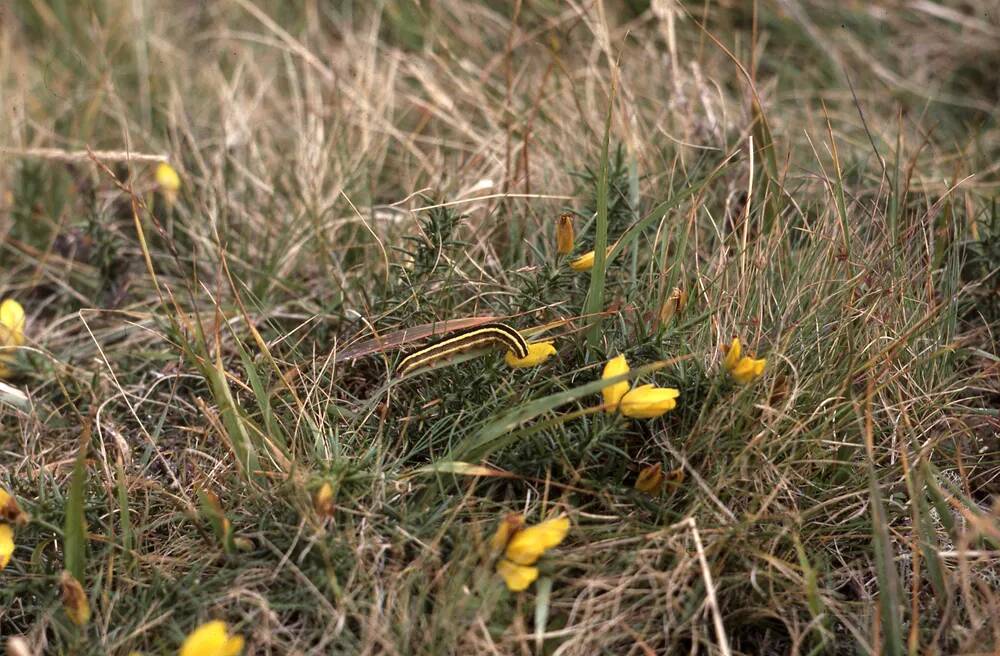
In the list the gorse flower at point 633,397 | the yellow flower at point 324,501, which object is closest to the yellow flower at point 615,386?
the gorse flower at point 633,397

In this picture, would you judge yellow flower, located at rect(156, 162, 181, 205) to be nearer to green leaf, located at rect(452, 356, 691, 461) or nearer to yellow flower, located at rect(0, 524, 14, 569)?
yellow flower, located at rect(0, 524, 14, 569)

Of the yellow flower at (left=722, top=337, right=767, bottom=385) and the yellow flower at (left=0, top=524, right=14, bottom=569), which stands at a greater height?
the yellow flower at (left=722, top=337, right=767, bottom=385)

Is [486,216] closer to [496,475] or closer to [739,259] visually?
[739,259]

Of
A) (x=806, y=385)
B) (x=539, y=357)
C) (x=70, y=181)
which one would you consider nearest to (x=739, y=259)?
(x=806, y=385)

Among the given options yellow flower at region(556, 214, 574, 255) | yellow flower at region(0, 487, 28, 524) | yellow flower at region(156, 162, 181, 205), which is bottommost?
yellow flower at region(0, 487, 28, 524)

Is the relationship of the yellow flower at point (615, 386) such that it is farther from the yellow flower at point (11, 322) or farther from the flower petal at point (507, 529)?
the yellow flower at point (11, 322)

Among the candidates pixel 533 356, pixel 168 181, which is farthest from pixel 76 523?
pixel 168 181

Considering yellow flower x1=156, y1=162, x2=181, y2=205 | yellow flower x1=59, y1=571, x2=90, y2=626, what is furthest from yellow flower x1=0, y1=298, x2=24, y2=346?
yellow flower x1=59, y1=571, x2=90, y2=626
